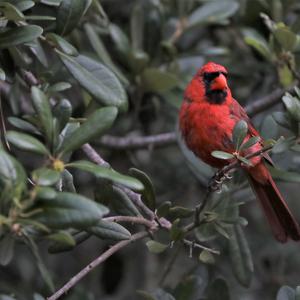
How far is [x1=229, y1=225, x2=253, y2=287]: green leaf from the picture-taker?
3162 millimetres

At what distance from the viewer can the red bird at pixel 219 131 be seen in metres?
3.40

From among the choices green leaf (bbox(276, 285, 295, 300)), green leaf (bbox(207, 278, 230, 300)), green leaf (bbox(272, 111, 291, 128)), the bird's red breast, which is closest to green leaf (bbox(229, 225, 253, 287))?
green leaf (bbox(207, 278, 230, 300))

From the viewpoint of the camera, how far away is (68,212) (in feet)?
6.16

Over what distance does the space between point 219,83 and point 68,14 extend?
3.86ft

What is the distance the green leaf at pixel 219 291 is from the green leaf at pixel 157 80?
110 cm

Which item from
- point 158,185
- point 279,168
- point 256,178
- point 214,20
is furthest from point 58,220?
point 158,185

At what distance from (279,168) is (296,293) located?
859 millimetres

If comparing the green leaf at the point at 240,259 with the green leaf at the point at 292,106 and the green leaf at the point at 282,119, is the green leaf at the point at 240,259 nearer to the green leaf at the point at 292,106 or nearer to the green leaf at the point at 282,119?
the green leaf at the point at 282,119

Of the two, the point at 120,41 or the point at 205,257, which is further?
the point at 120,41

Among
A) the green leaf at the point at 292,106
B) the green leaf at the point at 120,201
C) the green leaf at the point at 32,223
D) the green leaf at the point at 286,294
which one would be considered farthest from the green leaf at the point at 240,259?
the green leaf at the point at 32,223

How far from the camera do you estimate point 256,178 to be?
3.58 metres

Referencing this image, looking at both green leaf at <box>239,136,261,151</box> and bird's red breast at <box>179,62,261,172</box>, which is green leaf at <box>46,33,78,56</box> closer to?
green leaf at <box>239,136,261,151</box>

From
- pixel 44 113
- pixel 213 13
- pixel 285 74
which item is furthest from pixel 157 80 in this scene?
pixel 44 113

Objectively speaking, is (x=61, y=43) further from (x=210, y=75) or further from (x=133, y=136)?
(x=133, y=136)
